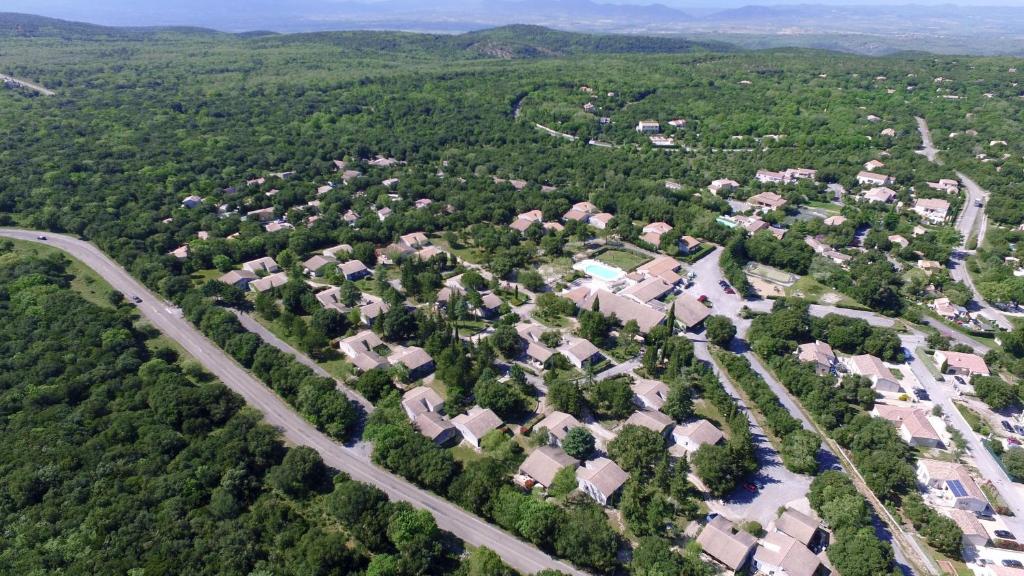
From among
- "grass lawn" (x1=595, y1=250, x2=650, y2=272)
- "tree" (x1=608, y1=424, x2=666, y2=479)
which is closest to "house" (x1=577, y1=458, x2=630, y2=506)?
"tree" (x1=608, y1=424, x2=666, y2=479)

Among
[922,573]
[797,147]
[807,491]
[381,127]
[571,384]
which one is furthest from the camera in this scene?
[381,127]

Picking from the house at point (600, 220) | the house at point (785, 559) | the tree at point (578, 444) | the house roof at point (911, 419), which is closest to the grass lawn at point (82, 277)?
the tree at point (578, 444)

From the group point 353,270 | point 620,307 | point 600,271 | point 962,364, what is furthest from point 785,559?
point 353,270

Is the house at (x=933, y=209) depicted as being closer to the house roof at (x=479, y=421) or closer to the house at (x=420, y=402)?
the house roof at (x=479, y=421)

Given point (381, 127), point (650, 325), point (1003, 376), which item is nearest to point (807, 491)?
point (650, 325)

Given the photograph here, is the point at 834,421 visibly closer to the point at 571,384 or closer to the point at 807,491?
the point at 807,491

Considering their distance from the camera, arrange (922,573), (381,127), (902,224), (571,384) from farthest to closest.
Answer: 1. (381,127)
2. (902,224)
3. (571,384)
4. (922,573)

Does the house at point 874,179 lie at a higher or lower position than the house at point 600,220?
higher
